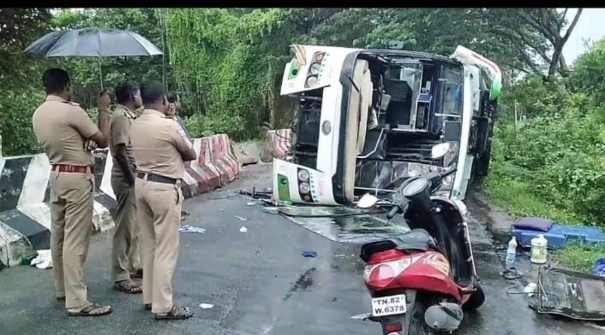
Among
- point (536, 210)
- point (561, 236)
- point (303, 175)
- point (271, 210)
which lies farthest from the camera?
point (536, 210)

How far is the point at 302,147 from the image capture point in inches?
361

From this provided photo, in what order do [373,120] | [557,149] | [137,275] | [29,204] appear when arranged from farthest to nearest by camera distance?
[557,149] → [373,120] → [29,204] → [137,275]

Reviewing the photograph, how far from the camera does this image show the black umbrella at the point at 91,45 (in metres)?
6.00

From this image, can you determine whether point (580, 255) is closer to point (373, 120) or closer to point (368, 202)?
point (373, 120)

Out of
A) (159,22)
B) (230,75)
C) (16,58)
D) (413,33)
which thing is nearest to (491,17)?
(413,33)

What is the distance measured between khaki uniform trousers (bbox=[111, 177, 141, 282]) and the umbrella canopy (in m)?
1.22

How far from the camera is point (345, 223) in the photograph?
8898mm

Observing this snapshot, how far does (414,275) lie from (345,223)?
15.7 feet

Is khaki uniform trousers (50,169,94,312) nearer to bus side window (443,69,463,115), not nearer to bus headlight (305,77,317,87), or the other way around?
bus headlight (305,77,317,87)

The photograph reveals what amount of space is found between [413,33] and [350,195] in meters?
11.7

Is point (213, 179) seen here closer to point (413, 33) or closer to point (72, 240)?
point (72, 240)

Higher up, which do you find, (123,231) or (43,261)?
(123,231)

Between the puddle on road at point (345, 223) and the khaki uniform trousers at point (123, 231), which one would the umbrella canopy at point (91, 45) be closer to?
the khaki uniform trousers at point (123, 231)

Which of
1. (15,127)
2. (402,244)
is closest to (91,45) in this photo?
(402,244)
